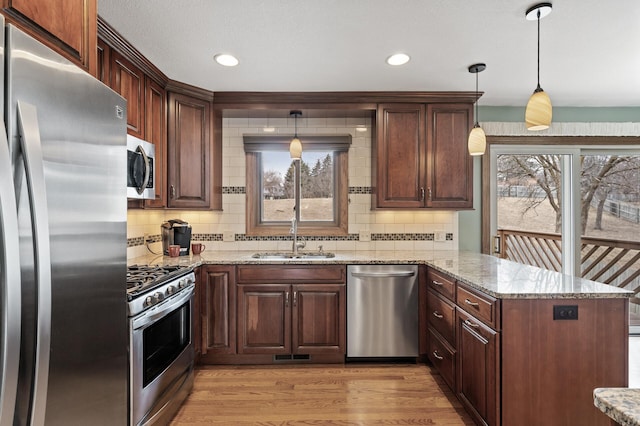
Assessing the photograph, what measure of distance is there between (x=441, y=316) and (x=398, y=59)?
6.19 ft

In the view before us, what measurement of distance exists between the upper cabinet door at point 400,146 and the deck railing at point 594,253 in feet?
4.21

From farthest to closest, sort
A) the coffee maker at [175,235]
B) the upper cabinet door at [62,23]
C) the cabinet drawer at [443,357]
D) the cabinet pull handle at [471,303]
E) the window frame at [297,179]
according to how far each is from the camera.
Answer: the window frame at [297,179] < the coffee maker at [175,235] < the cabinet drawer at [443,357] < the cabinet pull handle at [471,303] < the upper cabinet door at [62,23]

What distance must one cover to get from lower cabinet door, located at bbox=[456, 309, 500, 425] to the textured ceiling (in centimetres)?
174

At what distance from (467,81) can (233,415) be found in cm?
305

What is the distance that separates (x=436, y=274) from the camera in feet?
8.88

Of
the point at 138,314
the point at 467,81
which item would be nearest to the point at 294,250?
the point at 138,314

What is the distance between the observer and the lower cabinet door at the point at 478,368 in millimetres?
1792

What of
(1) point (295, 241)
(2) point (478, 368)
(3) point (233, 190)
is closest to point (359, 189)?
(1) point (295, 241)

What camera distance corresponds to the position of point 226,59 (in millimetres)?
2525

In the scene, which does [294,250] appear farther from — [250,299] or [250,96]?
[250,96]

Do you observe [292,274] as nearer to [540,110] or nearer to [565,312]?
[565,312]

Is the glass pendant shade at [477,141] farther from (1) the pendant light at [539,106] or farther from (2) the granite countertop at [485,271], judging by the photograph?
(2) the granite countertop at [485,271]

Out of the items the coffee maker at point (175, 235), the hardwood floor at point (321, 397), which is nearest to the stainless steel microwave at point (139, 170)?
the coffee maker at point (175, 235)

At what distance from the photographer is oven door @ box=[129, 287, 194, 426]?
5.93ft
